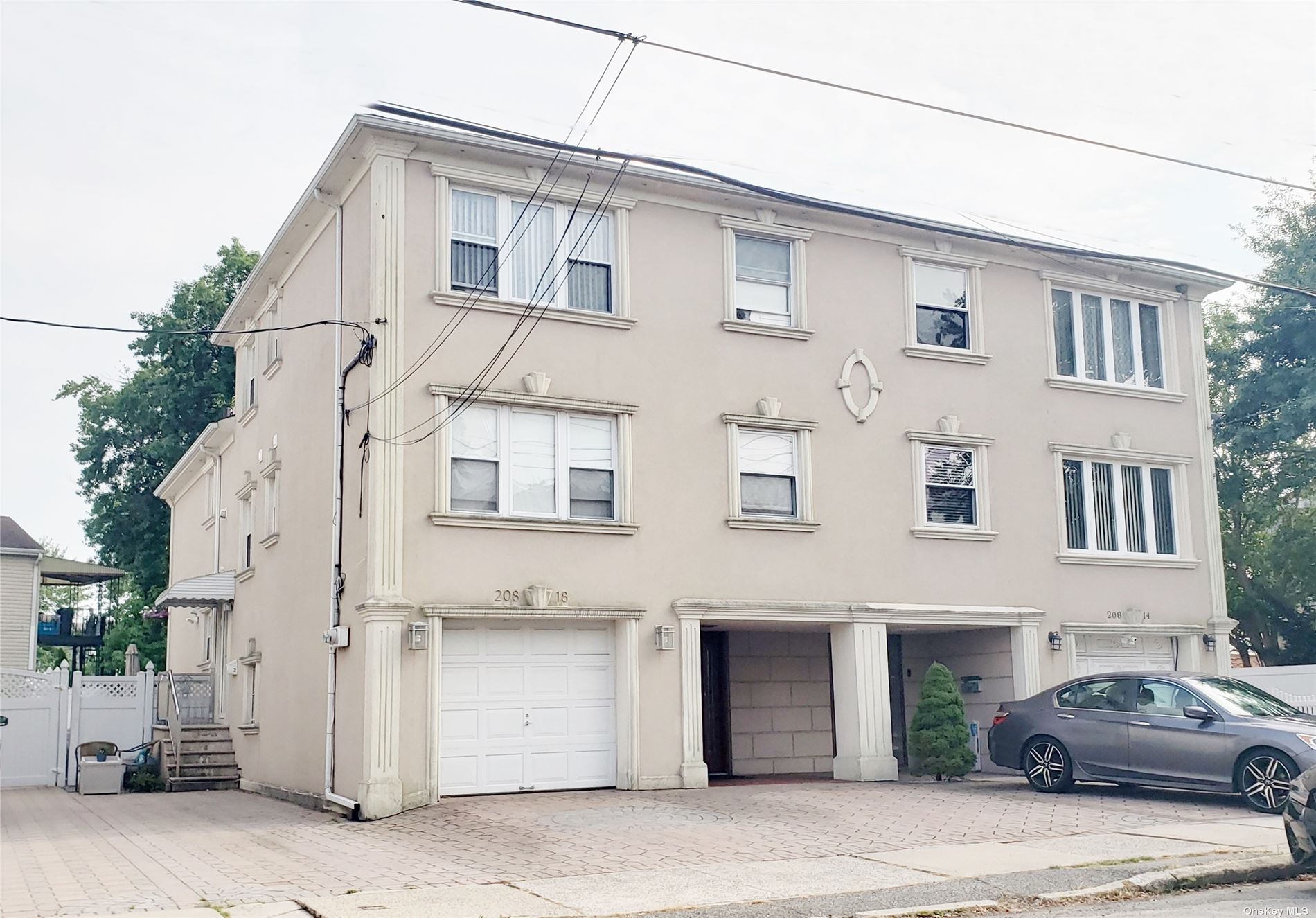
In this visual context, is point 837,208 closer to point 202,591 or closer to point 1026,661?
point 1026,661

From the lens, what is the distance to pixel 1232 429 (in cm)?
2731

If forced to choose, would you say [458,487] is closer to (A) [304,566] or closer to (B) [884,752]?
(A) [304,566]

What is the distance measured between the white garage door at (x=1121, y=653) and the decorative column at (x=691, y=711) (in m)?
6.72

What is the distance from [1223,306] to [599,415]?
67.2ft

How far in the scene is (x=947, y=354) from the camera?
19922mm

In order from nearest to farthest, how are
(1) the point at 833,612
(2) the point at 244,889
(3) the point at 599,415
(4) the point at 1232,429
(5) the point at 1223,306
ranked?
(2) the point at 244,889
(3) the point at 599,415
(1) the point at 833,612
(4) the point at 1232,429
(5) the point at 1223,306

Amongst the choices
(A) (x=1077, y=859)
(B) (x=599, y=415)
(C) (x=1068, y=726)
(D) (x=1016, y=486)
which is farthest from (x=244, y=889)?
(D) (x=1016, y=486)

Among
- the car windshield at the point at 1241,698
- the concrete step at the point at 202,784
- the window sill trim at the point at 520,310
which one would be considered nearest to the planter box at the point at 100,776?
the concrete step at the point at 202,784

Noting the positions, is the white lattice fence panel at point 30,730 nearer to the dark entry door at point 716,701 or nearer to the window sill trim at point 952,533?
the dark entry door at point 716,701

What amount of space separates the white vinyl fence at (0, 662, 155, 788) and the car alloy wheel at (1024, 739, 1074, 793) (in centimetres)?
1578

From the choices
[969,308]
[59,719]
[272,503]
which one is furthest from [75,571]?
[969,308]

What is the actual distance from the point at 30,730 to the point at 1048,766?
1720cm

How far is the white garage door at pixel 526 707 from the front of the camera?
15766mm

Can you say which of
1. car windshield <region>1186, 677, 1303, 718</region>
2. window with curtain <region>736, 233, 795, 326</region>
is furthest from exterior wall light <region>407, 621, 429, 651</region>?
car windshield <region>1186, 677, 1303, 718</region>
